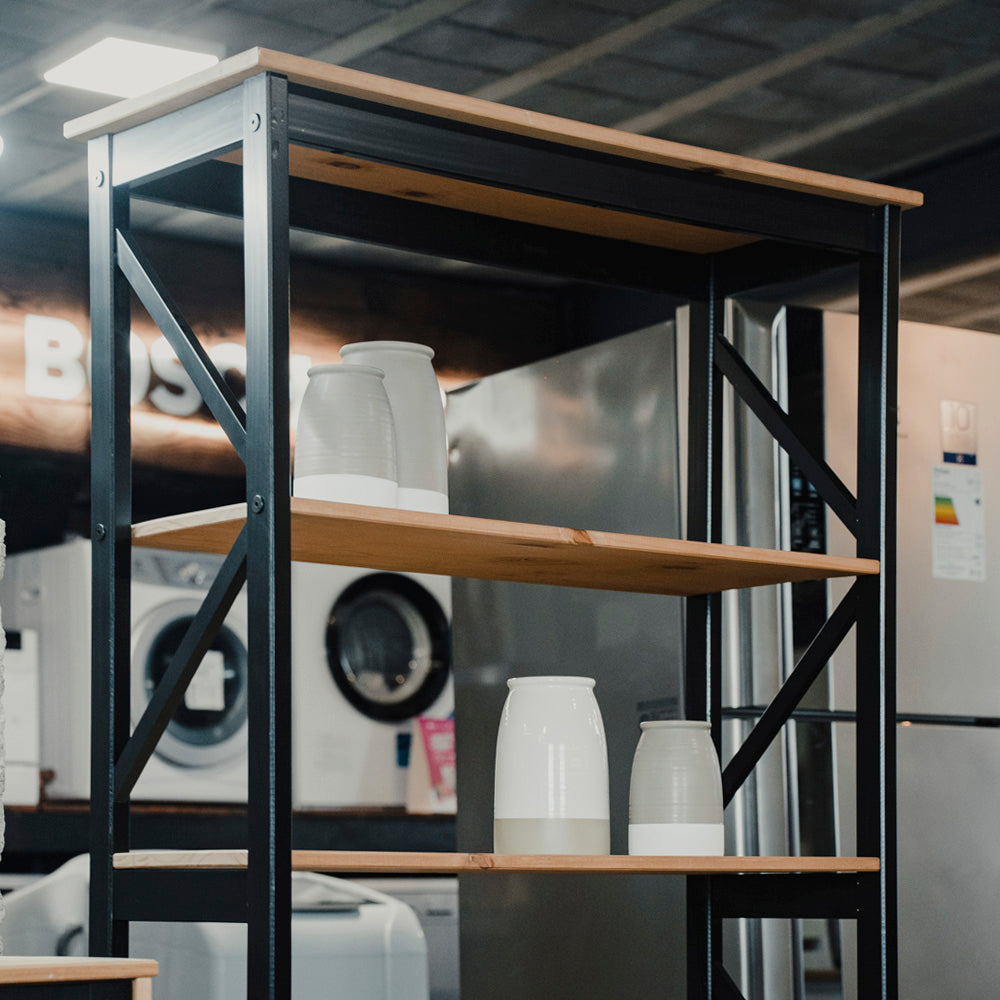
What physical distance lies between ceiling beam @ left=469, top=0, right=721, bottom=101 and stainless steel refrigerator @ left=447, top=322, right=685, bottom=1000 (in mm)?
896

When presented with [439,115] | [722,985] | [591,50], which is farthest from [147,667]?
[439,115]

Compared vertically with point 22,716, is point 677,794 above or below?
above

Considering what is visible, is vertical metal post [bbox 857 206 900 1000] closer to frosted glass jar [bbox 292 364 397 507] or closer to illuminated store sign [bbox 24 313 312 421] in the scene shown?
frosted glass jar [bbox 292 364 397 507]

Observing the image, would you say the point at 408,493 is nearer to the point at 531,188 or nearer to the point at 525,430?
the point at 531,188

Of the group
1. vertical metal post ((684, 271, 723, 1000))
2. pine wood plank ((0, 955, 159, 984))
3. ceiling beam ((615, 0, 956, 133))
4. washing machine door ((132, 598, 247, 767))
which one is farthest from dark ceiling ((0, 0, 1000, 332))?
pine wood plank ((0, 955, 159, 984))

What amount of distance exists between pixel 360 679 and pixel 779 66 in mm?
2501

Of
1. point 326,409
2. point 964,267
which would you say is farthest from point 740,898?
point 964,267

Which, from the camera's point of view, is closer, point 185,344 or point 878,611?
point 185,344

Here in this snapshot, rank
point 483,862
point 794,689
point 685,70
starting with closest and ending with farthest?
point 483,862
point 794,689
point 685,70

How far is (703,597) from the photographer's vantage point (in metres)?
2.91

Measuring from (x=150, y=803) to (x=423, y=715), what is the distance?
1034mm

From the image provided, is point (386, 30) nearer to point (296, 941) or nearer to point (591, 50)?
point (591, 50)

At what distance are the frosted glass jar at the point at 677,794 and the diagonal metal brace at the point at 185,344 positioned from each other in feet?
2.76

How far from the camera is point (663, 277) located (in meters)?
2.95
